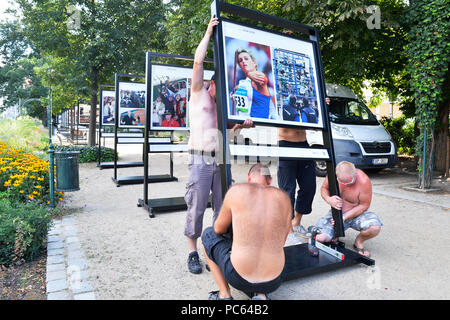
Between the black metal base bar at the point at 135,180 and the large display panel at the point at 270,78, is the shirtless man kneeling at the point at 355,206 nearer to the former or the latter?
the large display panel at the point at 270,78

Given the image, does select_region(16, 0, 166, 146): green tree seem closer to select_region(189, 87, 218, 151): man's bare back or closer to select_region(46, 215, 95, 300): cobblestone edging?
select_region(46, 215, 95, 300): cobblestone edging

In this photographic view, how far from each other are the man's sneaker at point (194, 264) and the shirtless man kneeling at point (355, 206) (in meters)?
1.39

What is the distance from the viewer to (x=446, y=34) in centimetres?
689

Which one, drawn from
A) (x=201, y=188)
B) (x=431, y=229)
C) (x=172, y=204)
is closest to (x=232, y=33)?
(x=201, y=188)

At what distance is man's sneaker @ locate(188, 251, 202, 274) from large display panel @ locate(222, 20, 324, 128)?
4.97 ft

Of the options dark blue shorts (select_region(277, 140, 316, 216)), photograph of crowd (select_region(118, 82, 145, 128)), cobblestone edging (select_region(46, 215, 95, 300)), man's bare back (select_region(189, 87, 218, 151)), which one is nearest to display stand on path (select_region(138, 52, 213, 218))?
cobblestone edging (select_region(46, 215, 95, 300))

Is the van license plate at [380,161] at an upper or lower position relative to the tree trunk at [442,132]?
lower

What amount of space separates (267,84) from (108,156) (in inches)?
429

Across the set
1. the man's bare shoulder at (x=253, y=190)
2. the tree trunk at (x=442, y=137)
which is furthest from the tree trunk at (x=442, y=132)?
the man's bare shoulder at (x=253, y=190)

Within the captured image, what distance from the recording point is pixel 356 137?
8.40 m

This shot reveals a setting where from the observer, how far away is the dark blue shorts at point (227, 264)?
2.24 metres

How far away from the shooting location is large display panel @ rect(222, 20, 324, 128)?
274 cm

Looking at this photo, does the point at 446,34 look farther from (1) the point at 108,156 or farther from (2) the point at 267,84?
(1) the point at 108,156

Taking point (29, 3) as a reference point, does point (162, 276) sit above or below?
below
